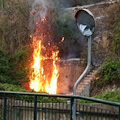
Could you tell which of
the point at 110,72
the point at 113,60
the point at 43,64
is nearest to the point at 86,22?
the point at 110,72

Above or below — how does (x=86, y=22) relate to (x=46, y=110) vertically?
above

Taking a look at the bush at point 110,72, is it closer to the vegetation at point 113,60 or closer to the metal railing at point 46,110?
the vegetation at point 113,60

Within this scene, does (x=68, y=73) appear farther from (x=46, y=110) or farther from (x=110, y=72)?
(x=46, y=110)

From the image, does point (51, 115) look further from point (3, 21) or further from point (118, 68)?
point (3, 21)

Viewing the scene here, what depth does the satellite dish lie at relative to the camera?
7.51 m

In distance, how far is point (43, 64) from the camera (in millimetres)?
20953

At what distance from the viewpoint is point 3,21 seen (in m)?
21.5

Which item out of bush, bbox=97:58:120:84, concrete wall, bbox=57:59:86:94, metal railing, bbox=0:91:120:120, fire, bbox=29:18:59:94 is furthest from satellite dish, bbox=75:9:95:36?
fire, bbox=29:18:59:94

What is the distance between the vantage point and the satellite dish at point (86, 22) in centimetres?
751

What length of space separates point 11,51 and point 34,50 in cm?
164

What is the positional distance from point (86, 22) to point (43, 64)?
13516mm

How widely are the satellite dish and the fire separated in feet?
40.8

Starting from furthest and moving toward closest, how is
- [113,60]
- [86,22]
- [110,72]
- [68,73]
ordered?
[68,73] < [113,60] < [110,72] < [86,22]

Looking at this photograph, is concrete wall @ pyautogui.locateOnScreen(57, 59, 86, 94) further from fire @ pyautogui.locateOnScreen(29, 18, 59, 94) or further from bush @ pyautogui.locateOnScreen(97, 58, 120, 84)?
bush @ pyautogui.locateOnScreen(97, 58, 120, 84)
